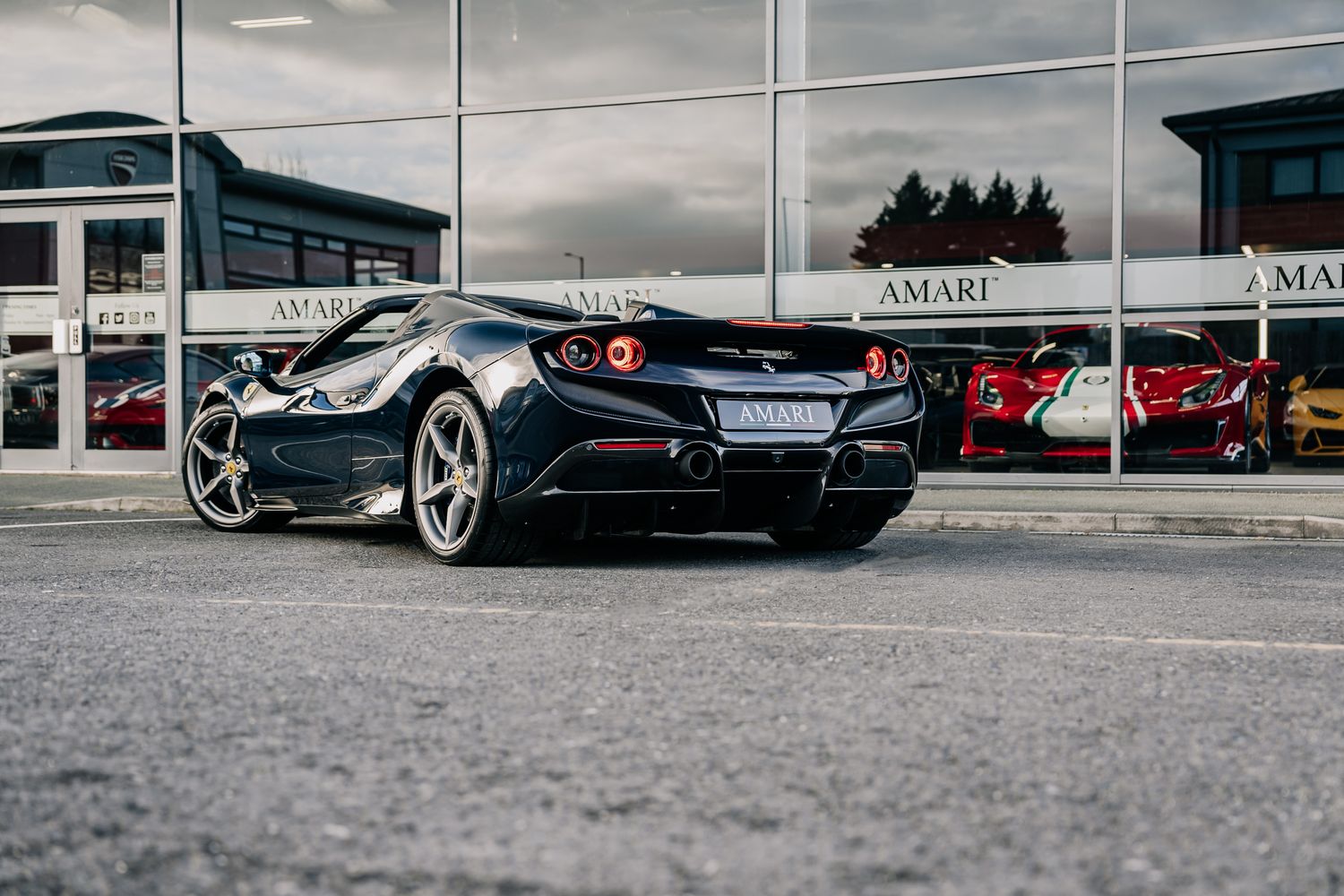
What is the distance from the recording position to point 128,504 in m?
9.52

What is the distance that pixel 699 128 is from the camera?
41.8 ft

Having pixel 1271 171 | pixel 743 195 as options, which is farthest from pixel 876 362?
pixel 1271 171

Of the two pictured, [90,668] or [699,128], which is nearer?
[90,668]

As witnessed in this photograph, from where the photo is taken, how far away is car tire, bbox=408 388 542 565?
5.46 m

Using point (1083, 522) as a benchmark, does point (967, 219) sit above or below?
above

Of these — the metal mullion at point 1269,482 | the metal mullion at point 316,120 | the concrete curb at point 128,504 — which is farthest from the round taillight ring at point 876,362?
the metal mullion at point 316,120

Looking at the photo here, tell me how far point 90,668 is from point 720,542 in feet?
13.1

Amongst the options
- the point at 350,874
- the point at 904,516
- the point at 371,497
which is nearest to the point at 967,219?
the point at 904,516

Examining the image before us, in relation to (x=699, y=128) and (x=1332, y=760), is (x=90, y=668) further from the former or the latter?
(x=699, y=128)

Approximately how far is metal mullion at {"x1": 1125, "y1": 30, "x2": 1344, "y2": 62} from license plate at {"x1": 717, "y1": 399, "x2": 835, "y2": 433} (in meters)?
7.31

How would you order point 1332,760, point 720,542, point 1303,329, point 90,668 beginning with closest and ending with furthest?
point 1332,760 → point 90,668 → point 720,542 → point 1303,329

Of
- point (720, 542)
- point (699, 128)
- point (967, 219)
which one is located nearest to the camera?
point (720, 542)

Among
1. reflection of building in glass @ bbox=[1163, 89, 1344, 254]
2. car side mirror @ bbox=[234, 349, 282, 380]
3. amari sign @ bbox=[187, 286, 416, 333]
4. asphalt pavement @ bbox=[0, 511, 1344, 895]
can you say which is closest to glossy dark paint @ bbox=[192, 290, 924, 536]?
asphalt pavement @ bbox=[0, 511, 1344, 895]

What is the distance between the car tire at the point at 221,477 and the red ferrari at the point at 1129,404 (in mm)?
6327
